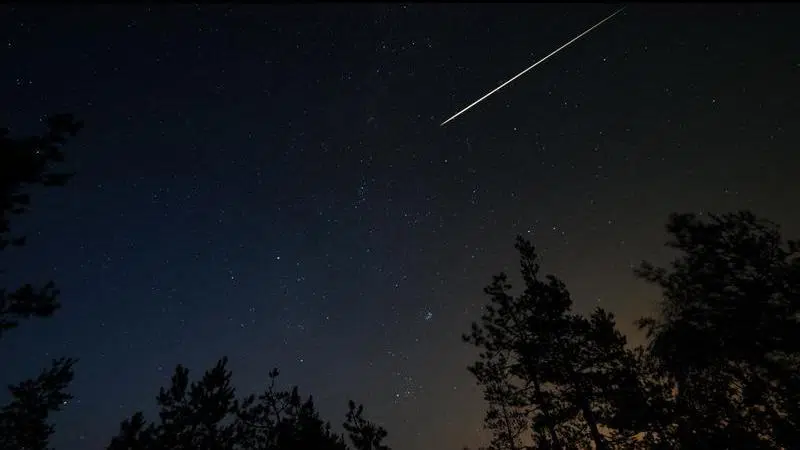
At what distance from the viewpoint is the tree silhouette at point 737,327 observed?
12656 mm

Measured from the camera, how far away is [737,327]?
13.6 m

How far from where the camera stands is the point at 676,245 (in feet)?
48.7

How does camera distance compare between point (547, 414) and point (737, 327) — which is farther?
point (547, 414)

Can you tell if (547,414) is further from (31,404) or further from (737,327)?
(31,404)

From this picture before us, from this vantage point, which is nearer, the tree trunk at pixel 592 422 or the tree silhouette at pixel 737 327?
the tree silhouette at pixel 737 327

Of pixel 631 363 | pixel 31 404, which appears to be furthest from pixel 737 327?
pixel 31 404

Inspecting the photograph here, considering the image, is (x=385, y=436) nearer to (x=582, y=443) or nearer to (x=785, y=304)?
(x=582, y=443)

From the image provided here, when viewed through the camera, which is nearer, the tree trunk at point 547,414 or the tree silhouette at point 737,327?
the tree silhouette at point 737,327

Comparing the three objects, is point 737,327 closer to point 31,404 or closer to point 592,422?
point 592,422

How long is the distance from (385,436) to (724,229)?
20469 mm

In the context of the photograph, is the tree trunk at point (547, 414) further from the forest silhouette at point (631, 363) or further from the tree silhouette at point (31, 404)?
the tree silhouette at point (31, 404)

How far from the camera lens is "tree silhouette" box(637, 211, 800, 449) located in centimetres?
1266

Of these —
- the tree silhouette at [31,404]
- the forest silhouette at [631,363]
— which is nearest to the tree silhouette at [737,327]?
the forest silhouette at [631,363]

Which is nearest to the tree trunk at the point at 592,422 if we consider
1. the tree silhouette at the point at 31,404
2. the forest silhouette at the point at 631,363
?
the forest silhouette at the point at 631,363
